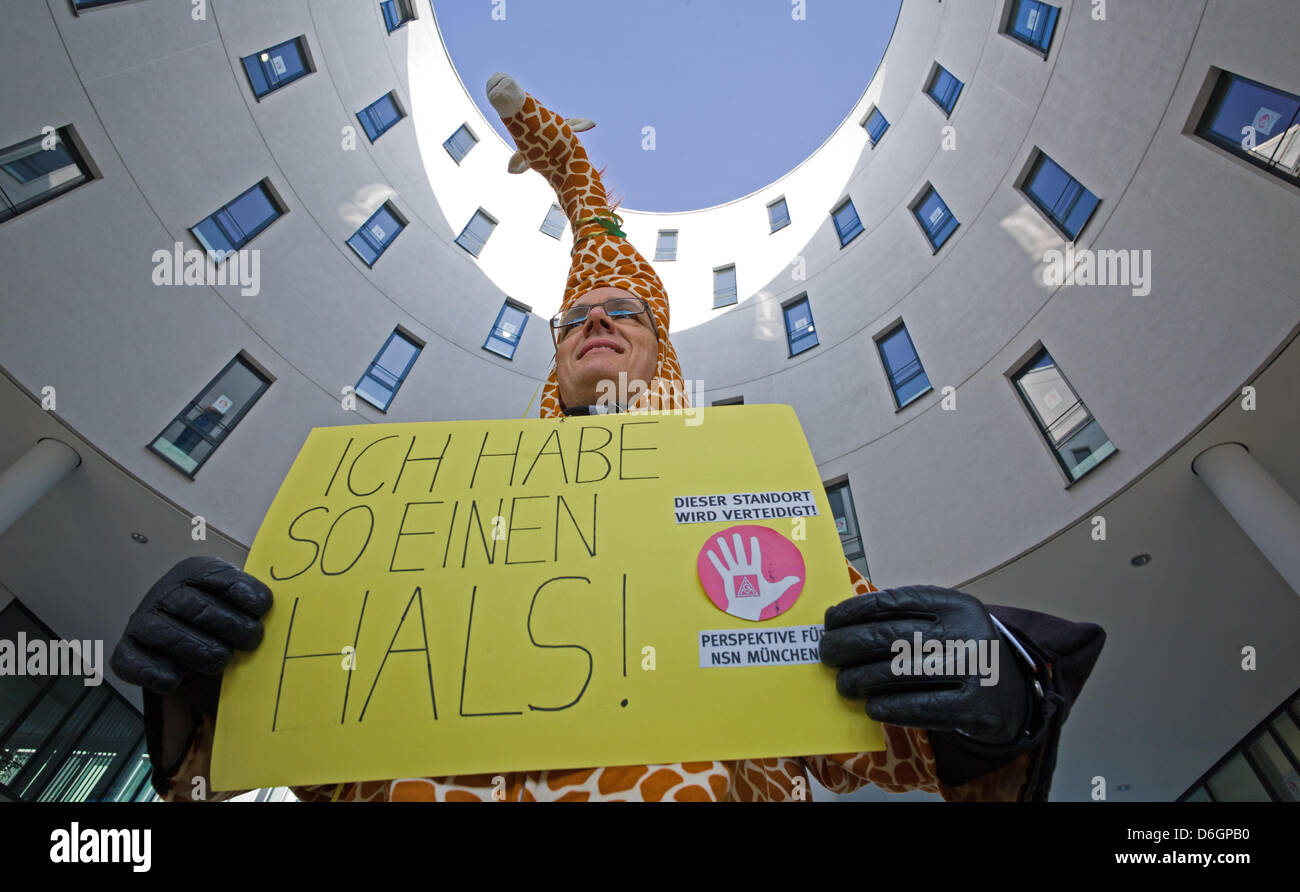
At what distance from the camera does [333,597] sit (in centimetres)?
166

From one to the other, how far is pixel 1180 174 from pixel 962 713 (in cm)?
706

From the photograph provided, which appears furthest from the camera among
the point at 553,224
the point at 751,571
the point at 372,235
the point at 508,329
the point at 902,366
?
the point at 553,224

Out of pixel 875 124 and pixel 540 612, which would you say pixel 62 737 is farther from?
pixel 875 124

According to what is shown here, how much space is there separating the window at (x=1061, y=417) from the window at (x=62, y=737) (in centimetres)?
1191

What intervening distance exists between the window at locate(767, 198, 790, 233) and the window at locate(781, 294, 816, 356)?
2.84 metres

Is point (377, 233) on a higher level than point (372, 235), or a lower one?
higher

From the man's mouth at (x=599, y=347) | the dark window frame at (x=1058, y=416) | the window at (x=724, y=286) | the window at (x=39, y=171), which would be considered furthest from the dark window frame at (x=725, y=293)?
the man's mouth at (x=599, y=347)

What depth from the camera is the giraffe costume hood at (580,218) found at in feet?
12.1

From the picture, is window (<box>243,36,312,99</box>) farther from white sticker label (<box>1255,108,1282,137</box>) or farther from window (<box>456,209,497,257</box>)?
white sticker label (<box>1255,108,1282,137</box>)

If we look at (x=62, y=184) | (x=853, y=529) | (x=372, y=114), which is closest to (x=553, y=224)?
(x=372, y=114)

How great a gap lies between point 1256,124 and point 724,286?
9.68 m

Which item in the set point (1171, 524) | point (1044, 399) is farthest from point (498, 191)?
point (1171, 524)

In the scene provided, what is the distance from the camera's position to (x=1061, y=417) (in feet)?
23.4

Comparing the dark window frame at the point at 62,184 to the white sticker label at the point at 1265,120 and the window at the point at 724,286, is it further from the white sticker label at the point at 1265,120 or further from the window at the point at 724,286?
the white sticker label at the point at 1265,120
